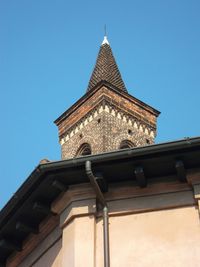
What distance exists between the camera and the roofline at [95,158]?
27.3 feet

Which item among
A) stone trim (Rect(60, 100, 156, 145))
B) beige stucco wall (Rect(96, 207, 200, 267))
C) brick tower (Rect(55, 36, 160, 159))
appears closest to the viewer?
beige stucco wall (Rect(96, 207, 200, 267))

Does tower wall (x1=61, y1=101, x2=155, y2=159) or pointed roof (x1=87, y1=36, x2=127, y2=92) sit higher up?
pointed roof (x1=87, y1=36, x2=127, y2=92)

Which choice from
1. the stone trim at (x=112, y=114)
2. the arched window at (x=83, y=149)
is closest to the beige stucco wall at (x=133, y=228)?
the arched window at (x=83, y=149)

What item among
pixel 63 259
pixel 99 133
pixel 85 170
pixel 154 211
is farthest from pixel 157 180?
pixel 99 133

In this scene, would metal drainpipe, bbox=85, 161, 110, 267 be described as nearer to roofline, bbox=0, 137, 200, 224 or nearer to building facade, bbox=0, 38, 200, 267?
building facade, bbox=0, 38, 200, 267

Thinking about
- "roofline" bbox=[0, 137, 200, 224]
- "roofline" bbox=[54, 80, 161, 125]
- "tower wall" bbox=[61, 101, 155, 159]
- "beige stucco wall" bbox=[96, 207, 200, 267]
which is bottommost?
"beige stucco wall" bbox=[96, 207, 200, 267]

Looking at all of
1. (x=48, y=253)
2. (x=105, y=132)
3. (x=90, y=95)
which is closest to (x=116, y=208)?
(x=48, y=253)

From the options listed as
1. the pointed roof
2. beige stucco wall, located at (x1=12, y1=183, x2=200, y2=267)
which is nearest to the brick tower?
the pointed roof

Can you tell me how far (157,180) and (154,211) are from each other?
0.48m

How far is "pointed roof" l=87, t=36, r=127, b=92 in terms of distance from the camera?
151 feet

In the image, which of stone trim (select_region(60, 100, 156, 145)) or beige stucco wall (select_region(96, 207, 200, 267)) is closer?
beige stucco wall (select_region(96, 207, 200, 267))

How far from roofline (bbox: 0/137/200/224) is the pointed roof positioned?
35.6 meters

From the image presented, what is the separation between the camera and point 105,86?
4353 cm

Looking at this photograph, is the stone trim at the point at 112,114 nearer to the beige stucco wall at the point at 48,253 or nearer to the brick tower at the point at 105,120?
the brick tower at the point at 105,120
